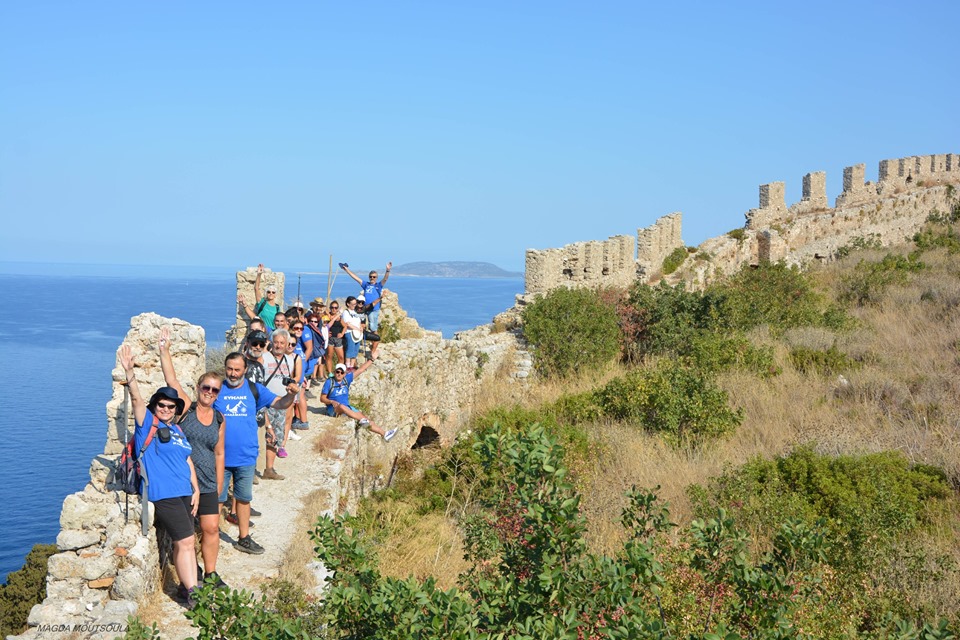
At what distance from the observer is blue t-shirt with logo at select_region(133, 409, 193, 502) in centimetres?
580

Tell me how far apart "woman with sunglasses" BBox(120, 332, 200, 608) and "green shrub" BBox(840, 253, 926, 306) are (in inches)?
763

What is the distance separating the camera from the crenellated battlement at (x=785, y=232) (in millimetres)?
19672

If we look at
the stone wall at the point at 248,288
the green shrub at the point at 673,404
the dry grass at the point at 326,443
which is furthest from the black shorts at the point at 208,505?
the green shrub at the point at 673,404

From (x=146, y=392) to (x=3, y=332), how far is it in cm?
7164

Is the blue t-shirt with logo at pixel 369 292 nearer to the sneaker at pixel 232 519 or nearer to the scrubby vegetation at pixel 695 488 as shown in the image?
the scrubby vegetation at pixel 695 488

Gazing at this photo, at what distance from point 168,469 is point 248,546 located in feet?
4.59

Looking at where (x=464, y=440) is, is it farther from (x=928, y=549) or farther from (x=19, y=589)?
(x=19, y=589)

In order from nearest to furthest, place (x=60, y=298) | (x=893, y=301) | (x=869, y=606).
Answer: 1. (x=869, y=606)
2. (x=893, y=301)
3. (x=60, y=298)

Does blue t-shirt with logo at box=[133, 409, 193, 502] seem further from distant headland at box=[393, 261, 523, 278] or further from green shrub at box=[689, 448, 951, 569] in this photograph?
distant headland at box=[393, 261, 523, 278]

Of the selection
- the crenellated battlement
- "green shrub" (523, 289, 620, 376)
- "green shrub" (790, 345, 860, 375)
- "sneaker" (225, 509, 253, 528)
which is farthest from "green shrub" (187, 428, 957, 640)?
the crenellated battlement

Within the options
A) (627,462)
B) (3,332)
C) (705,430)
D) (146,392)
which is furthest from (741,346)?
(3,332)

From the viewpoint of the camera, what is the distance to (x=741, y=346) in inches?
641

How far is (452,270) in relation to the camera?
188 metres

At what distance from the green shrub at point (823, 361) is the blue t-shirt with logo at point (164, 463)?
1259 centimetres
